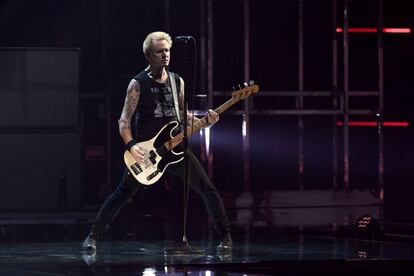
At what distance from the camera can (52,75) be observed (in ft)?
49.6

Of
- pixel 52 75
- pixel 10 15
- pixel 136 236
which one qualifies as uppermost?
pixel 10 15

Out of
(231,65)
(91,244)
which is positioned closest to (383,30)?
(231,65)

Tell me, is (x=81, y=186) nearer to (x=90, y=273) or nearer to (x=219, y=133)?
(x=219, y=133)

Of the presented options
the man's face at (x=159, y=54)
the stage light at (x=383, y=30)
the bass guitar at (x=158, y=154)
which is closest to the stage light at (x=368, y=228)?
the bass guitar at (x=158, y=154)

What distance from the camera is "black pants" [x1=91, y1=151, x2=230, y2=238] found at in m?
10.0

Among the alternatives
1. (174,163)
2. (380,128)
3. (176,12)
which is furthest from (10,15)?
(174,163)

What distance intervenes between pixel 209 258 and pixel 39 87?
252 inches

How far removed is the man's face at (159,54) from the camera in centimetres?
1000

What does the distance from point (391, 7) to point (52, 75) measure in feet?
25.0

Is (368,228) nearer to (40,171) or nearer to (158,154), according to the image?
(158,154)

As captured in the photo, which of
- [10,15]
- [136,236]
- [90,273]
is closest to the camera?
[90,273]

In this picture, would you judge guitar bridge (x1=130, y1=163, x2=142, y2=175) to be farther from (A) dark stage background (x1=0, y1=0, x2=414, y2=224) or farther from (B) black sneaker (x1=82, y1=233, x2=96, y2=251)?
(A) dark stage background (x1=0, y1=0, x2=414, y2=224)

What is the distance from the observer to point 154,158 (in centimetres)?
1000

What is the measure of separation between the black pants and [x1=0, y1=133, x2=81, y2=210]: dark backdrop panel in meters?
5.22
